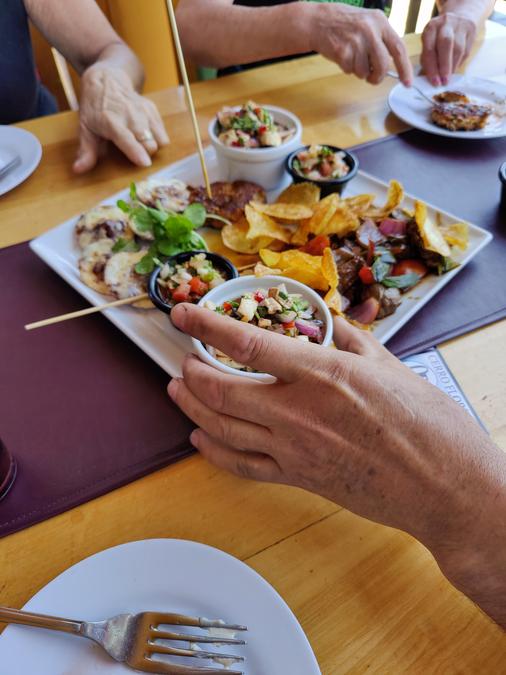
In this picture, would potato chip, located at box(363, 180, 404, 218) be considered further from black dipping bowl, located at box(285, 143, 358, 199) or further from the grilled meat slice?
the grilled meat slice

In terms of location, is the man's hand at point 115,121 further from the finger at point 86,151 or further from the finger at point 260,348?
the finger at point 260,348

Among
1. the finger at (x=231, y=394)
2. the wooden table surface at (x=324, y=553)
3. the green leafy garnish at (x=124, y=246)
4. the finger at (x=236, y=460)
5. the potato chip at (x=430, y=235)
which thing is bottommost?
the wooden table surface at (x=324, y=553)

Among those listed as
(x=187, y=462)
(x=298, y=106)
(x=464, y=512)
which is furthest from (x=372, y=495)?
(x=298, y=106)

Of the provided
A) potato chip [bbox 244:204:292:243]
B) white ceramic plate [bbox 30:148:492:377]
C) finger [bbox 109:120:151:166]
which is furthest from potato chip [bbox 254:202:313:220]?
finger [bbox 109:120:151:166]

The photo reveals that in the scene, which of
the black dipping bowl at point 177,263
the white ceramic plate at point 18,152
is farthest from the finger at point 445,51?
the white ceramic plate at point 18,152

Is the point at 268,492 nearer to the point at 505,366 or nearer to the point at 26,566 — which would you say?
the point at 26,566

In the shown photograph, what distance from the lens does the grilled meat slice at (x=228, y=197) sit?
154 centimetres

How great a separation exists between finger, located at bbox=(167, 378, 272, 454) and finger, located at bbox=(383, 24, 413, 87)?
5.58 feet

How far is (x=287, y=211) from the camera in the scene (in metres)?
1.44

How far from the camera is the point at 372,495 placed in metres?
0.77

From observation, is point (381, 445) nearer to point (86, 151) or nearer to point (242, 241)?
point (242, 241)

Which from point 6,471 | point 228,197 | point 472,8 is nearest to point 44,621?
point 6,471

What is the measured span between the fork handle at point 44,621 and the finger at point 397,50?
211 cm

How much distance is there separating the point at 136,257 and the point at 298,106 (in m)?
1.15
